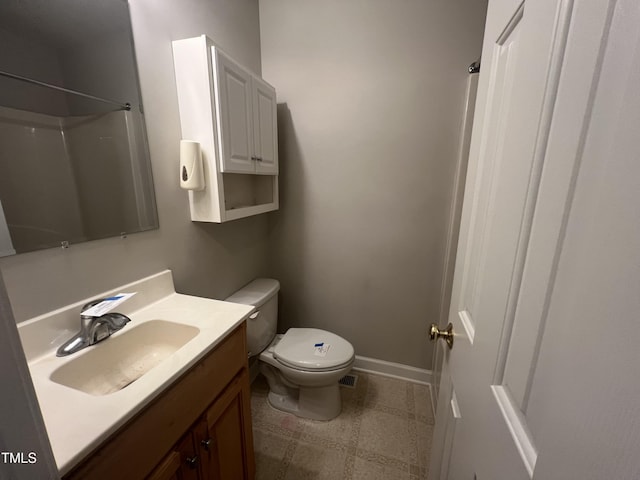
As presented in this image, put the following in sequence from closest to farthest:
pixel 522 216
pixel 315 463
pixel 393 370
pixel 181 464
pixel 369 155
Answer: pixel 522 216 → pixel 181 464 → pixel 315 463 → pixel 369 155 → pixel 393 370

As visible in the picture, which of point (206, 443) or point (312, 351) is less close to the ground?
point (206, 443)

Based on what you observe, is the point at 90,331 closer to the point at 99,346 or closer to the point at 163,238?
the point at 99,346

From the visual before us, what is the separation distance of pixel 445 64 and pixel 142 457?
2024 mm

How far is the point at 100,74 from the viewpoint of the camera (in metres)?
0.85

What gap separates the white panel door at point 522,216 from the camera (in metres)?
0.29

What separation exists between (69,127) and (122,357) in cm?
74

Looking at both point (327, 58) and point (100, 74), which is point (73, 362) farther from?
point (327, 58)

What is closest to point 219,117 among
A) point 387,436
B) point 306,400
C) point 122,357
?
point 122,357

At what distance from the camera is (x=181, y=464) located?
711mm

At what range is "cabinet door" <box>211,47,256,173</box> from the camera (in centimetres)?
110

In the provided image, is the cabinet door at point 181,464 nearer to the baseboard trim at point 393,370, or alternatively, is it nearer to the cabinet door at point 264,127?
the cabinet door at point 264,127

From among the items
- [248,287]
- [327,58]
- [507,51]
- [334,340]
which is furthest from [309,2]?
[334,340]

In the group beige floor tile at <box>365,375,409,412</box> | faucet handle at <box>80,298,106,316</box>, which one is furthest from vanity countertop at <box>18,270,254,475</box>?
beige floor tile at <box>365,375,409,412</box>

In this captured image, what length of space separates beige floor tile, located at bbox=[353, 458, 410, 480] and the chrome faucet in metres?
1.27
